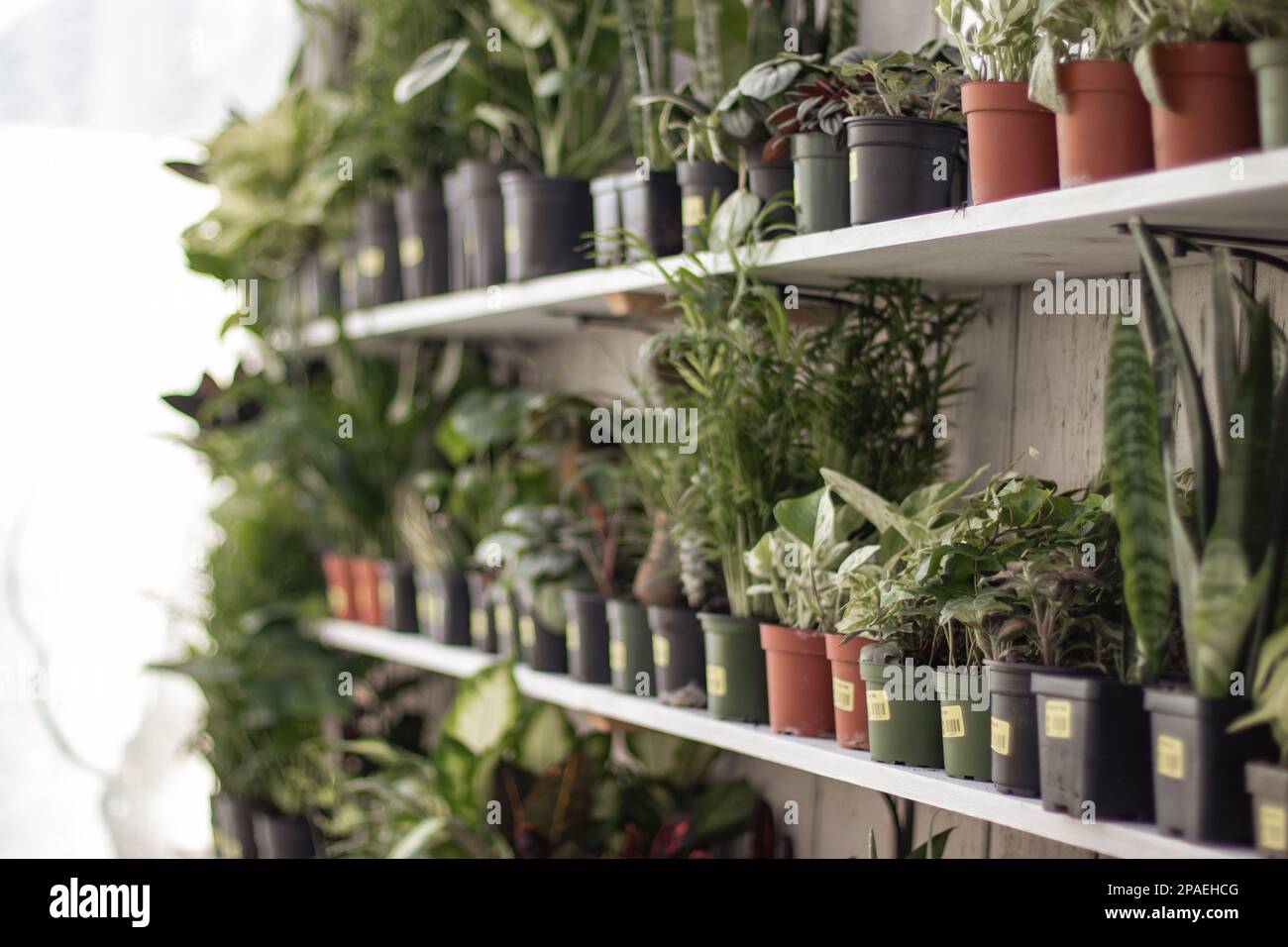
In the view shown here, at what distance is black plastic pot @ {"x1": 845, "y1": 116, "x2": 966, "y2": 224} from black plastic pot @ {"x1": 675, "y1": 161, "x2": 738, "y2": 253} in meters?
0.28

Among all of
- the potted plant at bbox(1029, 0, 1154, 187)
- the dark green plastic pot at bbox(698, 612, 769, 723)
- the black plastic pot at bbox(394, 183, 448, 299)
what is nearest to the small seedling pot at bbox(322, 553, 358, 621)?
the black plastic pot at bbox(394, 183, 448, 299)

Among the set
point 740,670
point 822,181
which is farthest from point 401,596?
point 822,181

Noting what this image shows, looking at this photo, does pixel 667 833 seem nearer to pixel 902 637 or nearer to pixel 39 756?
pixel 902 637

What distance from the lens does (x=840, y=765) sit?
4.15ft

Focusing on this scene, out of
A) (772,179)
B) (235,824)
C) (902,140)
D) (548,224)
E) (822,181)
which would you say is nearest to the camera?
(902,140)

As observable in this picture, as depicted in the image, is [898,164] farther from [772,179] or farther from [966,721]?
[966,721]

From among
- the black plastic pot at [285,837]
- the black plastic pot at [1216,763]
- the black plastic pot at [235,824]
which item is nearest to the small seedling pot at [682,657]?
the black plastic pot at [1216,763]

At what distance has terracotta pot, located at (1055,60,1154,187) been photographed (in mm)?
1014

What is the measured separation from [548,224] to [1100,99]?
3.26 feet

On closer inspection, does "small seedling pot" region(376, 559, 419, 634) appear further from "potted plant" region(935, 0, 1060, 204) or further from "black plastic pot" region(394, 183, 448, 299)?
"potted plant" region(935, 0, 1060, 204)

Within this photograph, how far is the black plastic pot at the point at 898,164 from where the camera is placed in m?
1.24

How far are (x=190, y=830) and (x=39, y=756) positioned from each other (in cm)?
40

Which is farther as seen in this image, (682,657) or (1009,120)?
(682,657)

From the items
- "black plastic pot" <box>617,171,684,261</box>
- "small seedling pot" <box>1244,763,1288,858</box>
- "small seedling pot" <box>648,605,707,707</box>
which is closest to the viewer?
"small seedling pot" <box>1244,763,1288,858</box>
